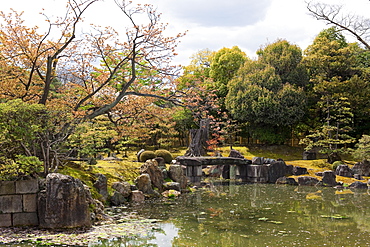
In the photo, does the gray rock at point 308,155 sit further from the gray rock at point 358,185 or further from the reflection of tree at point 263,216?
the reflection of tree at point 263,216

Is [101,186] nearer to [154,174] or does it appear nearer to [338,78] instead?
[154,174]

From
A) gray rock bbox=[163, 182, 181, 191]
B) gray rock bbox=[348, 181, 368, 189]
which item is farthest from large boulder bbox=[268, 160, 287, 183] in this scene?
gray rock bbox=[163, 182, 181, 191]

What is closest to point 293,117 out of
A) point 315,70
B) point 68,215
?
point 315,70

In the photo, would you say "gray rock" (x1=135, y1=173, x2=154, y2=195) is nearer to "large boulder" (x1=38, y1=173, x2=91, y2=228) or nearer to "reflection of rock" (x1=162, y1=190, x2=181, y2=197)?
"reflection of rock" (x1=162, y1=190, x2=181, y2=197)

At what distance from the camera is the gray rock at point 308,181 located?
738 inches

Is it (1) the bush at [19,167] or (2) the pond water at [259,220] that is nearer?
(2) the pond water at [259,220]

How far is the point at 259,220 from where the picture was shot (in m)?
9.92

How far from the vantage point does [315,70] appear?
2973cm

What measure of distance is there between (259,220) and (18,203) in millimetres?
6156

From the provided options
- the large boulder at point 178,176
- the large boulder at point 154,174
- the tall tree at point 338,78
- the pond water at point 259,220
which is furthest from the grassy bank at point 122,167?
the tall tree at point 338,78

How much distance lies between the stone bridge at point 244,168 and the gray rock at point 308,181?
186 cm

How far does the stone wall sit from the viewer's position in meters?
8.56

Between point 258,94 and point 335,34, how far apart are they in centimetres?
940

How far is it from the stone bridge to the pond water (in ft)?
14.6
